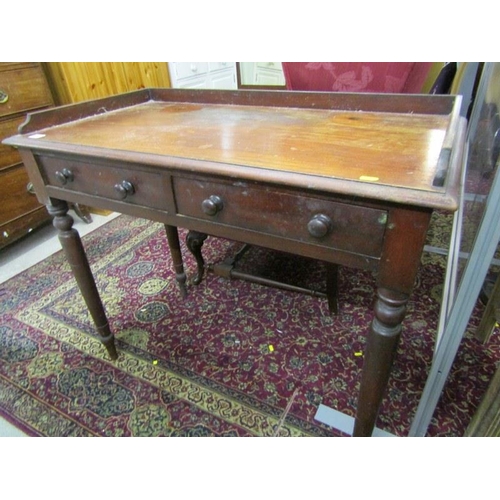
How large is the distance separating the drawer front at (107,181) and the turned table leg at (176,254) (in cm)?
52

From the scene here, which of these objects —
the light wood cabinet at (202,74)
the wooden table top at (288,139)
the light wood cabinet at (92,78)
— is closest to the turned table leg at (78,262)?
the wooden table top at (288,139)

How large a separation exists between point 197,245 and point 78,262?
1.77 ft

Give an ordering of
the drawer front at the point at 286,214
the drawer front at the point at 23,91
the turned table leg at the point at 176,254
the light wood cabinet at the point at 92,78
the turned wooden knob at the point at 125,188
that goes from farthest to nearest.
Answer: the light wood cabinet at the point at 92,78 → the drawer front at the point at 23,91 → the turned table leg at the point at 176,254 → the turned wooden knob at the point at 125,188 → the drawer front at the point at 286,214

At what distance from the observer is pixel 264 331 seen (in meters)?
1.37

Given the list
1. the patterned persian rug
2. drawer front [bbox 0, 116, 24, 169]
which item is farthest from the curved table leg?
drawer front [bbox 0, 116, 24, 169]

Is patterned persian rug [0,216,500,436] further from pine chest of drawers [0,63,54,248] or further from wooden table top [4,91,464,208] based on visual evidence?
wooden table top [4,91,464,208]

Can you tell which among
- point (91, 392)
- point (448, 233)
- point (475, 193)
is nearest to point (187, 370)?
point (91, 392)

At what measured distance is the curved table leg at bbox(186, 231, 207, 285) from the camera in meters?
1.51

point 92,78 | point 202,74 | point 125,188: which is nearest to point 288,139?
point 125,188

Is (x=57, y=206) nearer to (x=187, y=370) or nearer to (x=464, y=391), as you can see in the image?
(x=187, y=370)

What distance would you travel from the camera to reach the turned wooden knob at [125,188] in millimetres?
823

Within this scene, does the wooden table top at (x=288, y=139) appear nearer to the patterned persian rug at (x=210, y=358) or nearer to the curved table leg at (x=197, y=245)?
the curved table leg at (x=197, y=245)

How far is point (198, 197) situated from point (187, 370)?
2.39 feet

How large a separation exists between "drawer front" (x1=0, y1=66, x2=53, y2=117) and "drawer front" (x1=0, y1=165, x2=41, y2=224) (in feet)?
0.95
